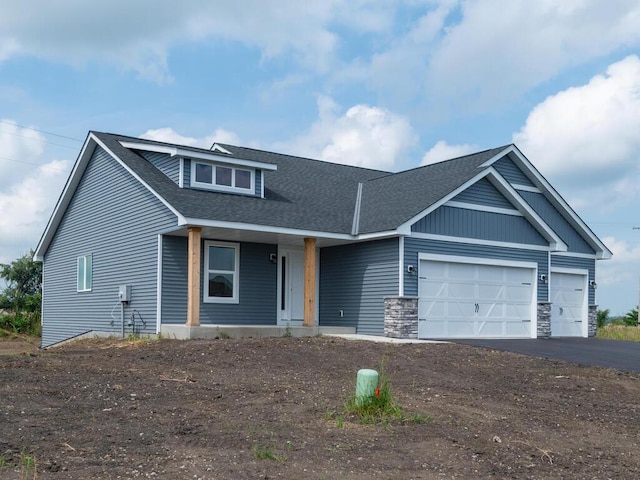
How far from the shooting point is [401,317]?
1858 cm

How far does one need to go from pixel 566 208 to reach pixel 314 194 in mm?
8986

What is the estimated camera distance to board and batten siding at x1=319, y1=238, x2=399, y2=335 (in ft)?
63.0

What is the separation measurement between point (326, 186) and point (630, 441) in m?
15.5

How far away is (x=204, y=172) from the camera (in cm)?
1945

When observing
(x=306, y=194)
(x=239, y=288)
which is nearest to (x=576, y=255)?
(x=306, y=194)

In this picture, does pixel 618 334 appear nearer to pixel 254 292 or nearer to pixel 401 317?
pixel 401 317

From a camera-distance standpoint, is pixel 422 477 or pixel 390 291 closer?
pixel 422 477

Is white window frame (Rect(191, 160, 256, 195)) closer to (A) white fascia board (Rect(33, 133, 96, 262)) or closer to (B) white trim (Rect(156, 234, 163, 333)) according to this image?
(B) white trim (Rect(156, 234, 163, 333))

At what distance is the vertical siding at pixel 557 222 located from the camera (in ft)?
80.2

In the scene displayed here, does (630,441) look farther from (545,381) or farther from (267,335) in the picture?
(267,335)

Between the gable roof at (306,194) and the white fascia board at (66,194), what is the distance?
0.03 m

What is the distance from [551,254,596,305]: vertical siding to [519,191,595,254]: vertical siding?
12.4 inches

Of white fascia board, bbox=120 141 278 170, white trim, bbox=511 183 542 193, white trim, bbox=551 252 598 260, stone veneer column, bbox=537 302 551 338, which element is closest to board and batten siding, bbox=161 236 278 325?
white fascia board, bbox=120 141 278 170

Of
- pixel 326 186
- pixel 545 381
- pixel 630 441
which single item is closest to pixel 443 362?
pixel 545 381
